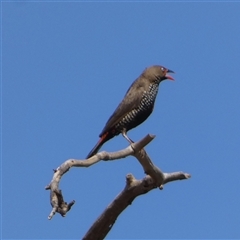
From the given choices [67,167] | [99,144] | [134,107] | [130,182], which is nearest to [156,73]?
[134,107]

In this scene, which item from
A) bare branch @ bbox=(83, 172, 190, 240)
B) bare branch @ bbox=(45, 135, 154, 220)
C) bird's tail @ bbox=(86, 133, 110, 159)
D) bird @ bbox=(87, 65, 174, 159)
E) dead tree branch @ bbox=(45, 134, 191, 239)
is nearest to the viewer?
bare branch @ bbox=(45, 135, 154, 220)

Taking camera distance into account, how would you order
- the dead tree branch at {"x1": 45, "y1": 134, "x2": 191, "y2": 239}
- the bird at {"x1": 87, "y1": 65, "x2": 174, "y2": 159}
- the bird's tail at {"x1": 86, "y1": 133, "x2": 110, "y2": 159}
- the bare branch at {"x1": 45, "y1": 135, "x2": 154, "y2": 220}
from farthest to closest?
the bird at {"x1": 87, "y1": 65, "x2": 174, "y2": 159}
the bird's tail at {"x1": 86, "y1": 133, "x2": 110, "y2": 159}
the dead tree branch at {"x1": 45, "y1": 134, "x2": 191, "y2": 239}
the bare branch at {"x1": 45, "y1": 135, "x2": 154, "y2": 220}

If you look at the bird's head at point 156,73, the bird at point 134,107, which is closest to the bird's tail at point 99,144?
the bird at point 134,107

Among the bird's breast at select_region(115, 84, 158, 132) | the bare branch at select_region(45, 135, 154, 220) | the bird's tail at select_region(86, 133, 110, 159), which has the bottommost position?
the bare branch at select_region(45, 135, 154, 220)

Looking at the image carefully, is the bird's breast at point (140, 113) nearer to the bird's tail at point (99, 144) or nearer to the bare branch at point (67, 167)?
the bird's tail at point (99, 144)

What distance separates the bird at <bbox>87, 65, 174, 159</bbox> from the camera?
8.66 m

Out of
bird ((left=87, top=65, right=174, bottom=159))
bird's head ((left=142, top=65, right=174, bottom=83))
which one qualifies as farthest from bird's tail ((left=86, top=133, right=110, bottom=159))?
bird's head ((left=142, top=65, right=174, bottom=83))

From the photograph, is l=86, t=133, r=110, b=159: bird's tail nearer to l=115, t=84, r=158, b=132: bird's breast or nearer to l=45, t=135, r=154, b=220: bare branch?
l=115, t=84, r=158, b=132: bird's breast

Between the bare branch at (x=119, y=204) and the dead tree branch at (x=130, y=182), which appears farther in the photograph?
the bare branch at (x=119, y=204)

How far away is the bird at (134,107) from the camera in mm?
8664

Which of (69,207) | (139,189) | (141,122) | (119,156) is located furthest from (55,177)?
(141,122)

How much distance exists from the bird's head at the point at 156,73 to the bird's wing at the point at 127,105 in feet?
0.60

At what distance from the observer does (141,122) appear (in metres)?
8.86

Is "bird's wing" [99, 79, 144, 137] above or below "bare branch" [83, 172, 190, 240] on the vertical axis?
above
